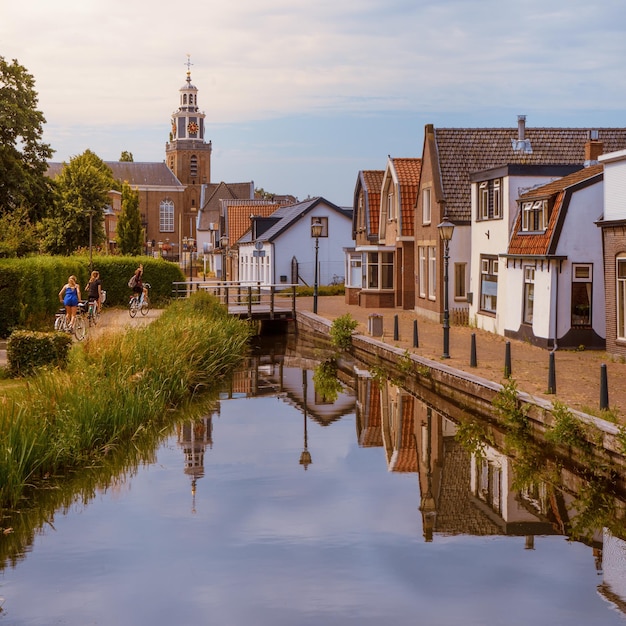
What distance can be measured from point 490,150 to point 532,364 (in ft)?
52.3

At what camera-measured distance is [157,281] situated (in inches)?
1895

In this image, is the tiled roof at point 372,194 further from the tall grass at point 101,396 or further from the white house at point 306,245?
the tall grass at point 101,396

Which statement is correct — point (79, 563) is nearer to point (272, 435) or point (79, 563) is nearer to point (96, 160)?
point (272, 435)

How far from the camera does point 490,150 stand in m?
37.3

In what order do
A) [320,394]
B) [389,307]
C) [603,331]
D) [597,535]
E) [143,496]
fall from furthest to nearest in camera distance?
[389,307], [603,331], [320,394], [143,496], [597,535]

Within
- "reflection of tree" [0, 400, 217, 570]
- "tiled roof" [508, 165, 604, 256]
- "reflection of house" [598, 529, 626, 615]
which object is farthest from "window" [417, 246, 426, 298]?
"reflection of house" [598, 529, 626, 615]

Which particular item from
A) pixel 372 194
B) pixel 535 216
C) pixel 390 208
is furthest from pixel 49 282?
pixel 372 194

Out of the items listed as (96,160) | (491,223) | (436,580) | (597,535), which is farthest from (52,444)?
(96,160)

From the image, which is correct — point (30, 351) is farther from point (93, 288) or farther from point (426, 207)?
point (426, 207)

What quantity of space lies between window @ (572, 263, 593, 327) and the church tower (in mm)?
138994

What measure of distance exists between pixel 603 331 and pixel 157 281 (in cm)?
2624

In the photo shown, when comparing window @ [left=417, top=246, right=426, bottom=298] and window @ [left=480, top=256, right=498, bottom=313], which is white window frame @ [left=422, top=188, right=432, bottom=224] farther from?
window @ [left=480, top=256, right=498, bottom=313]

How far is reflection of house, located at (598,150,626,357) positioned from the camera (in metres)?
23.4

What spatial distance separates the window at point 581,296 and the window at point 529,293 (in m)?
1.44
